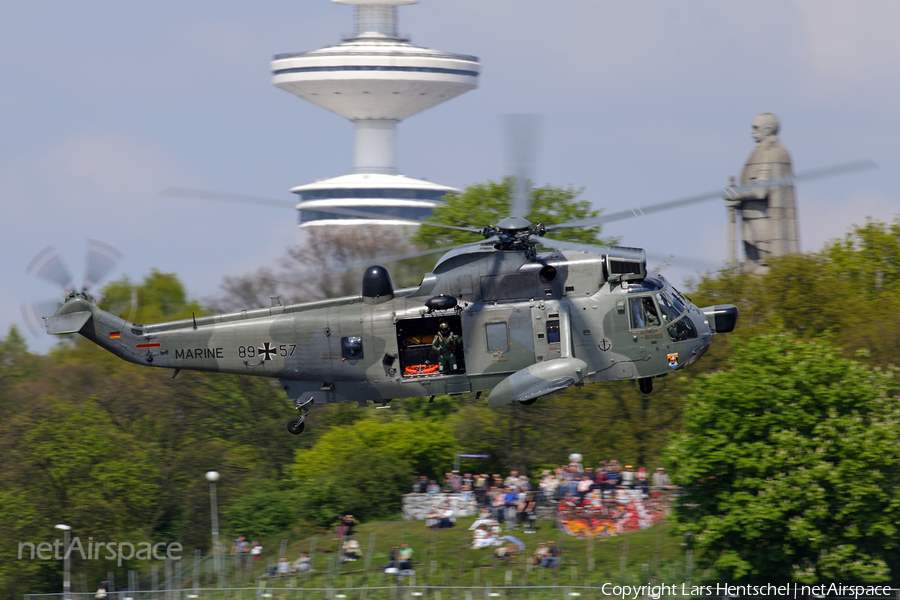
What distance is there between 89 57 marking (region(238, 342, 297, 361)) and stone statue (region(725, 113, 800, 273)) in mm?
42470

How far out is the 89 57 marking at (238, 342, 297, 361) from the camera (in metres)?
28.5

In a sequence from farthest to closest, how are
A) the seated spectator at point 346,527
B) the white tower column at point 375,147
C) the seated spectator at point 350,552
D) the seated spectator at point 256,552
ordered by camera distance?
the white tower column at point 375,147, the seated spectator at point 346,527, the seated spectator at point 256,552, the seated spectator at point 350,552

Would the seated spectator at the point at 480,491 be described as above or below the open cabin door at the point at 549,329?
below

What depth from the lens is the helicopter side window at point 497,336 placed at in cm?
2716

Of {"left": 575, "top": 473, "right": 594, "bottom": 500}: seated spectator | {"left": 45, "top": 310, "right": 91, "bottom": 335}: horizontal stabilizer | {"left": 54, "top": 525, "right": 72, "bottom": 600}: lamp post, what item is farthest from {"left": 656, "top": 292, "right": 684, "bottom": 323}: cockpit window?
{"left": 54, "top": 525, "right": 72, "bottom": 600}: lamp post

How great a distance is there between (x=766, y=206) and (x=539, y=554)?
3831 cm

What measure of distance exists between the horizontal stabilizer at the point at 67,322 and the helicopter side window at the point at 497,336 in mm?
11018

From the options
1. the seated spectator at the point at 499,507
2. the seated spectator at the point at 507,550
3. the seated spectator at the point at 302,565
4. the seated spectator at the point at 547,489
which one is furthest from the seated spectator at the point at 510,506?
the seated spectator at the point at 302,565

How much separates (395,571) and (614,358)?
1162 centimetres

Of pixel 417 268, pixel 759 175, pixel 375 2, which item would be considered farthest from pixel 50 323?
pixel 375 2

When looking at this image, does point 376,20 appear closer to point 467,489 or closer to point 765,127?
point 765,127

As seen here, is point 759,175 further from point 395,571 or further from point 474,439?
point 395,571

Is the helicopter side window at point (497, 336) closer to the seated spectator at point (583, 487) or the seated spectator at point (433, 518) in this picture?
the seated spectator at point (583, 487)

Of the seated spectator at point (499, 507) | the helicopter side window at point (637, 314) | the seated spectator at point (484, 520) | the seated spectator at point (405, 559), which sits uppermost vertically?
the helicopter side window at point (637, 314)
